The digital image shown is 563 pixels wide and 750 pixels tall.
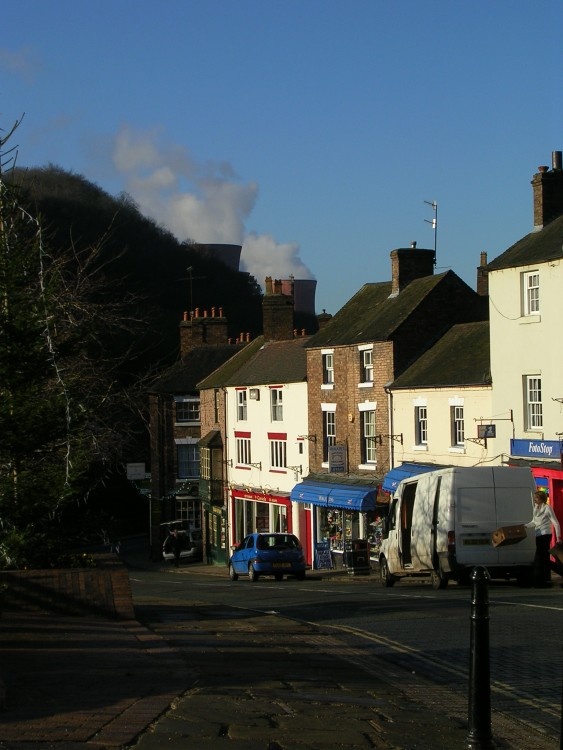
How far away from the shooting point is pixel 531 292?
30609 mm

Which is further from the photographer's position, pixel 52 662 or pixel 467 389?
pixel 467 389

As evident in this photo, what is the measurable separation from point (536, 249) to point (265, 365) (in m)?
20.4

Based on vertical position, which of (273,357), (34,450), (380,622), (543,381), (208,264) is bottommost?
(380,622)

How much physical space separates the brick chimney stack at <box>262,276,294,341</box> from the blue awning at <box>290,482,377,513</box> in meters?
11.0

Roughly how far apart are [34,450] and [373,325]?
89.1 ft

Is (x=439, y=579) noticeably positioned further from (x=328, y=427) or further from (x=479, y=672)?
(x=328, y=427)

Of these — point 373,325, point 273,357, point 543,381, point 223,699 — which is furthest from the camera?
point 273,357

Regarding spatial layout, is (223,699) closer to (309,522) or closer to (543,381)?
(543,381)

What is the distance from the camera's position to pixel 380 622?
14.6 meters

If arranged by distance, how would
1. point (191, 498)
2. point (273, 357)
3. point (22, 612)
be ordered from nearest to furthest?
point (22, 612)
point (273, 357)
point (191, 498)

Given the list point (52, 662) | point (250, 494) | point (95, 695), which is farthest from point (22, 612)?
point (250, 494)

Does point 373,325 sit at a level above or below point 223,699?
above

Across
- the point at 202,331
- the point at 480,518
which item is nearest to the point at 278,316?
the point at 202,331

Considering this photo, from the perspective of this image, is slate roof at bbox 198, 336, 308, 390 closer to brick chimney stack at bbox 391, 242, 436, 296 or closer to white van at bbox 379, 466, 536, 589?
brick chimney stack at bbox 391, 242, 436, 296
